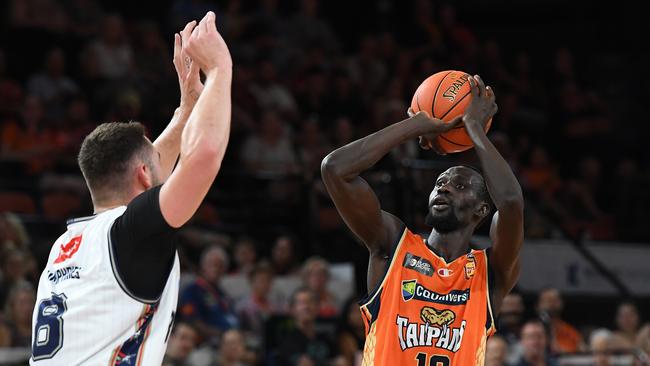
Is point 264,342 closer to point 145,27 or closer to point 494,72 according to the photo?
point 145,27

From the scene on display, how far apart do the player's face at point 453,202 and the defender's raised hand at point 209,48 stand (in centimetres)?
177

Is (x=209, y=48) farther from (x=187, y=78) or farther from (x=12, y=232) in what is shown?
(x=12, y=232)

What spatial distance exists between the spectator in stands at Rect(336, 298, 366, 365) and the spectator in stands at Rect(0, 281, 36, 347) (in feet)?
9.51

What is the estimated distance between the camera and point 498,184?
5.09 metres

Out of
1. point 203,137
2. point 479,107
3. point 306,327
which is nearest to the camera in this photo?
point 203,137

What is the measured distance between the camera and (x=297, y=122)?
13844 millimetres

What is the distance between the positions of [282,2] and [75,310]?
43.1 feet

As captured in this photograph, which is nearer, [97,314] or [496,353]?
[97,314]

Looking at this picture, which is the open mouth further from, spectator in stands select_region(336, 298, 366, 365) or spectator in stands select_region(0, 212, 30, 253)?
spectator in stands select_region(0, 212, 30, 253)

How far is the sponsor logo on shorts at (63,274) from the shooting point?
387 centimetres

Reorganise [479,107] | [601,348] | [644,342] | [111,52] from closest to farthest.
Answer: [479,107] < [601,348] < [644,342] < [111,52]

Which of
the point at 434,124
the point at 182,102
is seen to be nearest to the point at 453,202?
the point at 434,124

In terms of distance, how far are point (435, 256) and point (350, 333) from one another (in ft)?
17.3

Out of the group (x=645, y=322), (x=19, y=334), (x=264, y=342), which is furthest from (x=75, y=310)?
(x=645, y=322)
